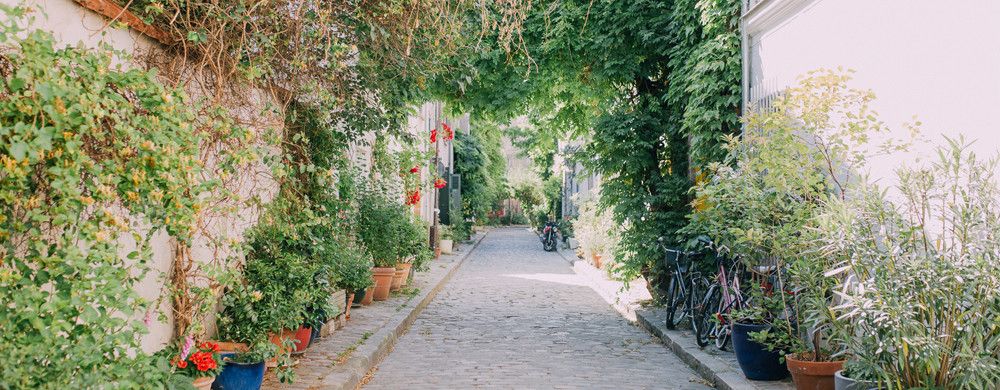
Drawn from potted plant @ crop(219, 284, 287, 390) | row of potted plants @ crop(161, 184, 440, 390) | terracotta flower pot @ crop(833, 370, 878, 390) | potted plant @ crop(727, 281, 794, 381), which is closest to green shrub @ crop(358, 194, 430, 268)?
row of potted plants @ crop(161, 184, 440, 390)

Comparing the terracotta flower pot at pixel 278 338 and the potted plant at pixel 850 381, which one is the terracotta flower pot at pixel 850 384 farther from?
the terracotta flower pot at pixel 278 338

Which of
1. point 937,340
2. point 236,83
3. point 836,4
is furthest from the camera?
point 836,4

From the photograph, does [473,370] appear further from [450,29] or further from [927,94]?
[927,94]

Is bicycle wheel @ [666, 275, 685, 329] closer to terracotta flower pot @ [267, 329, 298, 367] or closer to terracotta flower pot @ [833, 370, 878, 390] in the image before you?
terracotta flower pot @ [833, 370, 878, 390]

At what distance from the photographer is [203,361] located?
494 cm

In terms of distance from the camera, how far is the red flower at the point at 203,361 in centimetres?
491

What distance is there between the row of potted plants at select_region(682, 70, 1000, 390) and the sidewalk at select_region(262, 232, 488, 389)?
3.33 m

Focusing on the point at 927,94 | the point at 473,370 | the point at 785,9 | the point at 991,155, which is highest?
the point at 785,9

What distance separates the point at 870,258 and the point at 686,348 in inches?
145

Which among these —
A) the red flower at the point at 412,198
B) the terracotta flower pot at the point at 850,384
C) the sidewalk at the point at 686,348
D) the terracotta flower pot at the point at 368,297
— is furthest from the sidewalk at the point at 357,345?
the terracotta flower pot at the point at 850,384

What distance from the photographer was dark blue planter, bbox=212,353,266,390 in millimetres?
5422

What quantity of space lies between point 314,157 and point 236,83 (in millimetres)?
1862

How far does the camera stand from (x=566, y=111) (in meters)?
13.4

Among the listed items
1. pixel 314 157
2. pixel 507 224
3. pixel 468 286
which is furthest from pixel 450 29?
pixel 507 224
